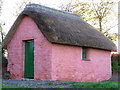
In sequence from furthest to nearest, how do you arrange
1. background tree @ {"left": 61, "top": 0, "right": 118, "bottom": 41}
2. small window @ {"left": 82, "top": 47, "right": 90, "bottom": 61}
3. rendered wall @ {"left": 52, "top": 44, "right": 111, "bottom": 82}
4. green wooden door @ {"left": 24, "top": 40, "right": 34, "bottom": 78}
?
background tree @ {"left": 61, "top": 0, "right": 118, "bottom": 41}
small window @ {"left": 82, "top": 47, "right": 90, "bottom": 61}
green wooden door @ {"left": 24, "top": 40, "right": 34, "bottom": 78}
rendered wall @ {"left": 52, "top": 44, "right": 111, "bottom": 82}

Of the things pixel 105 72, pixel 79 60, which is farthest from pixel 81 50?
pixel 105 72

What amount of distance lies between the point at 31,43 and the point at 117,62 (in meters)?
13.8

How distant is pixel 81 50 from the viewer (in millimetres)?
15195

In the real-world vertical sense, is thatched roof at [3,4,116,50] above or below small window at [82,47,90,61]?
above

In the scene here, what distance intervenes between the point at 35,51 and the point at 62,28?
84.0 inches

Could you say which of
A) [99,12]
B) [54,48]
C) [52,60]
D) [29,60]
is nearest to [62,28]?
[54,48]

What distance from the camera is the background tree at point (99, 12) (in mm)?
28598

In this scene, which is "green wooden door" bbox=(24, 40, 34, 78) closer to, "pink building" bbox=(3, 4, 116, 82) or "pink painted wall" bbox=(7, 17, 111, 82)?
"pink building" bbox=(3, 4, 116, 82)

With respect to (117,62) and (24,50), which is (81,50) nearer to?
(24,50)

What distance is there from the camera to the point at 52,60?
43.4 ft

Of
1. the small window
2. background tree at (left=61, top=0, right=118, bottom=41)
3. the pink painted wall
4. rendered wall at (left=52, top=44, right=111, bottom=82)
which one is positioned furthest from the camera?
background tree at (left=61, top=0, right=118, bottom=41)

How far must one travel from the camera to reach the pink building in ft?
44.2

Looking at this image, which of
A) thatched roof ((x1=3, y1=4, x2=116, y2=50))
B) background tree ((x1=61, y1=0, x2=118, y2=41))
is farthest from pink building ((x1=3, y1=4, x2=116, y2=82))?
background tree ((x1=61, y1=0, x2=118, y2=41))

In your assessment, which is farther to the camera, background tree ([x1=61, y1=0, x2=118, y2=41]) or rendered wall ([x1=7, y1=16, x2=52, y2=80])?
background tree ([x1=61, y1=0, x2=118, y2=41])
